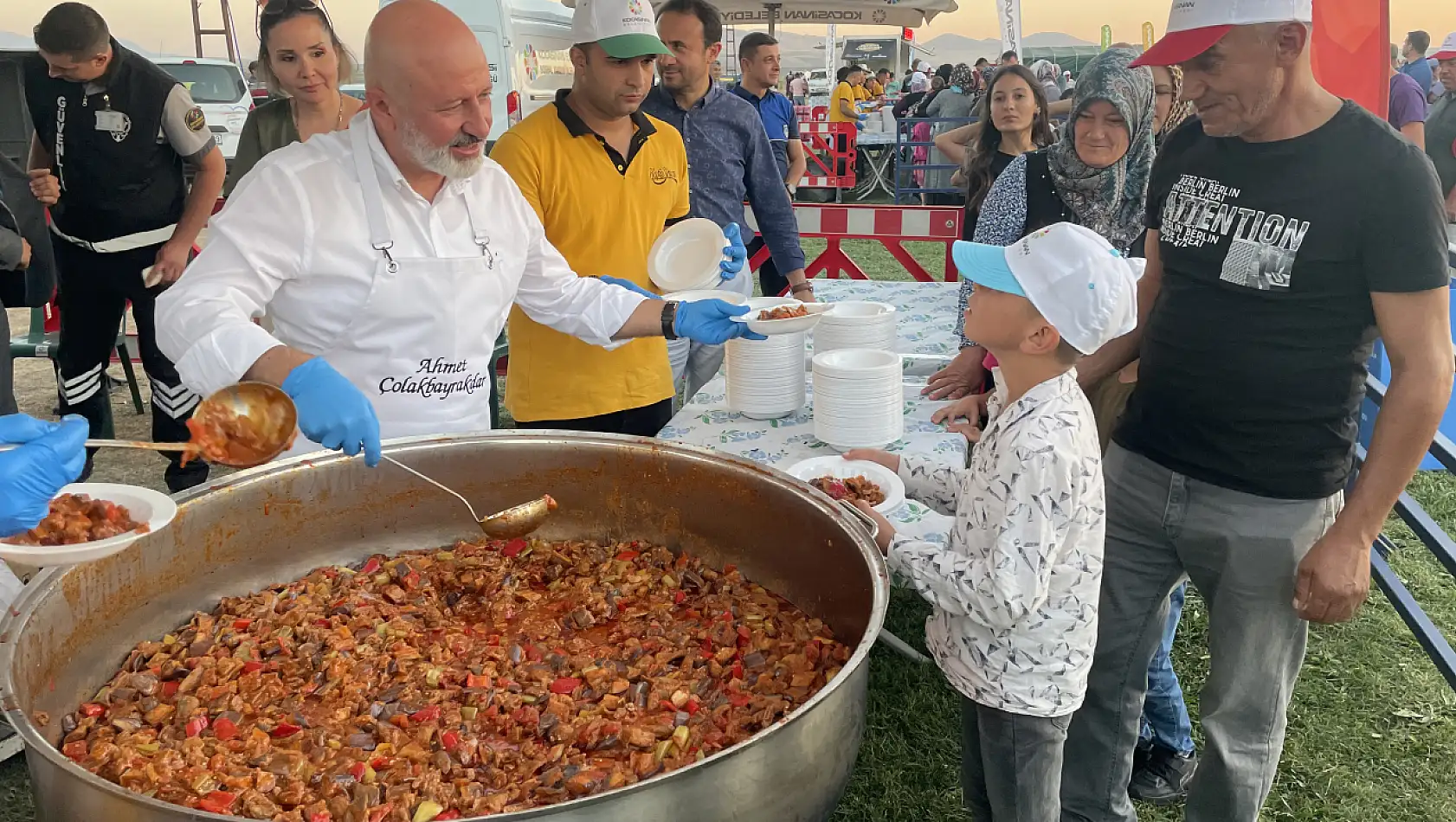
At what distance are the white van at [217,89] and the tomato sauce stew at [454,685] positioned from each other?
14.8m

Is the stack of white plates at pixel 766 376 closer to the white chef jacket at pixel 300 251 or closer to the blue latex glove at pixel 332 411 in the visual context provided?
the white chef jacket at pixel 300 251

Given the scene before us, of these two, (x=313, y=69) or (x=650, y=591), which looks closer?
(x=650, y=591)

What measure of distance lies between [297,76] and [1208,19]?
11.3 feet

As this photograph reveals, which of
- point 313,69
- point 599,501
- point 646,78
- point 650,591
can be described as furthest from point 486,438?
point 313,69

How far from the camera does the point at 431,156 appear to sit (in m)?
2.18

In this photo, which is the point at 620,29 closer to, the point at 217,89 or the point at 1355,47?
the point at 1355,47

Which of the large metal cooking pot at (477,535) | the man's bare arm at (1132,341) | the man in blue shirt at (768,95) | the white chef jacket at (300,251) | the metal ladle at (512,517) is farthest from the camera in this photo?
the man in blue shirt at (768,95)

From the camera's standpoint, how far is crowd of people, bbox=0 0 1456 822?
1.76 meters

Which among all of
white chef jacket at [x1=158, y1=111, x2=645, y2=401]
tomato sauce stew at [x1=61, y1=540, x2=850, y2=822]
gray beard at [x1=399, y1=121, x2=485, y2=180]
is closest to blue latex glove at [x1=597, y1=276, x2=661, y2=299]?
white chef jacket at [x1=158, y1=111, x2=645, y2=401]

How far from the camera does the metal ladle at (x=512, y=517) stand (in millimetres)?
2084

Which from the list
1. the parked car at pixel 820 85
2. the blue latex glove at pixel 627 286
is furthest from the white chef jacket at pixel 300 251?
the parked car at pixel 820 85

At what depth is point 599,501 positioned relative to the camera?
2.28 meters

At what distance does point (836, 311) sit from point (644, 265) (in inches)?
27.1

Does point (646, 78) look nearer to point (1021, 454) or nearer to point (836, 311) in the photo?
point (836, 311)
